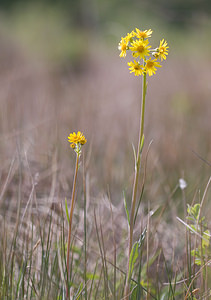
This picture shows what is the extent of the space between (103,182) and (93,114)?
0.83 m

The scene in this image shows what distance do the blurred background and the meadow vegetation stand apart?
0.01 meters

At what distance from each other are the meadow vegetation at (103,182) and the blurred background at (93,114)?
1cm

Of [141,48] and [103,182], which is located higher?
[141,48]

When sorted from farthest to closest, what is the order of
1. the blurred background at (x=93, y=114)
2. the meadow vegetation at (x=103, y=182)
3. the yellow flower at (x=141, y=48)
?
the blurred background at (x=93, y=114), the meadow vegetation at (x=103, y=182), the yellow flower at (x=141, y=48)

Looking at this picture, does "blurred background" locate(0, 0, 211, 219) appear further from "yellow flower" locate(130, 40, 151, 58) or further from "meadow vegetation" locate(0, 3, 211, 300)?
"yellow flower" locate(130, 40, 151, 58)

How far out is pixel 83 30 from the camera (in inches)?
361

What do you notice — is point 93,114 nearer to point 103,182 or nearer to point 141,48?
point 103,182

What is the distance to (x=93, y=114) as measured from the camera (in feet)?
8.07

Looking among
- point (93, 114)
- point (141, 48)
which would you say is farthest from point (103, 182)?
point (141, 48)

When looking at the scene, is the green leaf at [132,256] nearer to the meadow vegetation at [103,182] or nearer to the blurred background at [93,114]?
the meadow vegetation at [103,182]

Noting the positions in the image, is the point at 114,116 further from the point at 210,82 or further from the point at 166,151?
the point at 210,82

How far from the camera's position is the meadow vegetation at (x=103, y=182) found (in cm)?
89

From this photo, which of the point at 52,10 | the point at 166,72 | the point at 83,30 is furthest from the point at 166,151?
the point at 52,10

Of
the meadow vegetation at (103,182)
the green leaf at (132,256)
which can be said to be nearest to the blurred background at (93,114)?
the meadow vegetation at (103,182)
